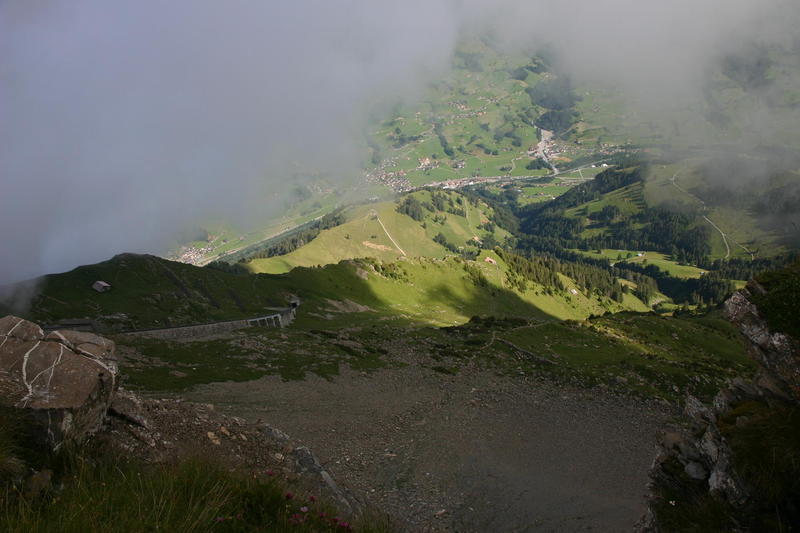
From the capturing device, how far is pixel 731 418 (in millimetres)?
13531

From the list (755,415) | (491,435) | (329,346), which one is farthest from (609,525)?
(329,346)

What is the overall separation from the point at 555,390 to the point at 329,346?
25556 mm

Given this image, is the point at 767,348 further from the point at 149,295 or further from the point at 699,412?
the point at 149,295

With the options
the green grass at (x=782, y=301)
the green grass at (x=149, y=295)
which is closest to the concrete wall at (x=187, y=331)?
the green grass at (x=149, y=295)

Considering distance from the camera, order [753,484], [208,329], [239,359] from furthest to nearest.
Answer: [208,329]
[239,359]
[753,484]

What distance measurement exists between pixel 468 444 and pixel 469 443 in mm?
214

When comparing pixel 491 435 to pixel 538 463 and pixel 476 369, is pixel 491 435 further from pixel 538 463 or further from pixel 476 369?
pixel 476 369

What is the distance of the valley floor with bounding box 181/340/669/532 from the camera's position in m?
25.1

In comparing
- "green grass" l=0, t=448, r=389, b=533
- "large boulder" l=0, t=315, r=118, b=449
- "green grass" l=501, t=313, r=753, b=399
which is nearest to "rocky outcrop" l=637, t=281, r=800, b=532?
"green grass" l=0, t=448, r=389, b=533

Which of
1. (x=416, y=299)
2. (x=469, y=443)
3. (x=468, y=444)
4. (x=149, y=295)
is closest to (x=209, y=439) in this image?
(x=468, y=444)

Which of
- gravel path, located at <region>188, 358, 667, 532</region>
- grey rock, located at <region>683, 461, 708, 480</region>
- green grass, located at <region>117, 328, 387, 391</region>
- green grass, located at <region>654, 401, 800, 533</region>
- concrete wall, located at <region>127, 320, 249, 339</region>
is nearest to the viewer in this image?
green grass, located at <region>654, 401, 800, 533</region>

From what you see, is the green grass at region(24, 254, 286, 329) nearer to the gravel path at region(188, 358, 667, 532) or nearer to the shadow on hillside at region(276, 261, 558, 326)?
the shadow on hillside at region(276, 261, 558, 326)

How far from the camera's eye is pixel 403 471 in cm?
2744

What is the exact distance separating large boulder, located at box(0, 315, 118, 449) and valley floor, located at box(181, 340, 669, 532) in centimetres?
1403
